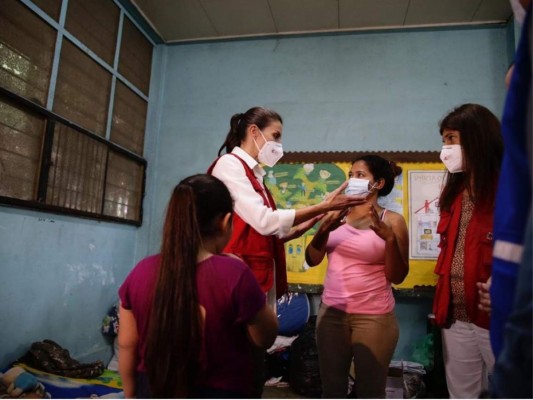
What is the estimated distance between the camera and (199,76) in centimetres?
418

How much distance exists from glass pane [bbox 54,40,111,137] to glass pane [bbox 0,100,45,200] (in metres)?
0.30

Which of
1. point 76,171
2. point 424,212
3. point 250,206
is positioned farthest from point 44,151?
point 424,212

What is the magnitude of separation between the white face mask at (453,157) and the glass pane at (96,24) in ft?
9.79

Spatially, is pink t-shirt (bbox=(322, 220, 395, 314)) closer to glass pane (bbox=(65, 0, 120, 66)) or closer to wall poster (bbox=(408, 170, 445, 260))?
wall poster (bbox=(408, 170, 445, 260))

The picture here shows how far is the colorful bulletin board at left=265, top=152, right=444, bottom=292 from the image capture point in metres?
3.43

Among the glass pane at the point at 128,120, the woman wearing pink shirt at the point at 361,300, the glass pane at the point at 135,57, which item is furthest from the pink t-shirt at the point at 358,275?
the glass pane at the point at 135,57

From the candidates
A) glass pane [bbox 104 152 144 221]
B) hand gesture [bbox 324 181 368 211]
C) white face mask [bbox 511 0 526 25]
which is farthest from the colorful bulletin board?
white face mask [bbox 511 0 526 25]

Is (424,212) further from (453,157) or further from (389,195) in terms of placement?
(453,157)

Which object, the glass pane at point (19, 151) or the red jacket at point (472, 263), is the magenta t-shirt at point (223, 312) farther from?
the glass pane at point (19, 151)

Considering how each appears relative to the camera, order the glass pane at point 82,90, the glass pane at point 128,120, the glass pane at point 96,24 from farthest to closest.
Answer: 1. the glass pane at point 128,120
2. the glass pane at point 96,24
3. the glass pane at point 82,90

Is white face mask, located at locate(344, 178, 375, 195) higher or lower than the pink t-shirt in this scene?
higher

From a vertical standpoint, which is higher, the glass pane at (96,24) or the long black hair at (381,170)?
the glass pane at (96,24)

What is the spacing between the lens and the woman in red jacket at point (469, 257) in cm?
130

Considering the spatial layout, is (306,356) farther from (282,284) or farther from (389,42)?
(389,42)
